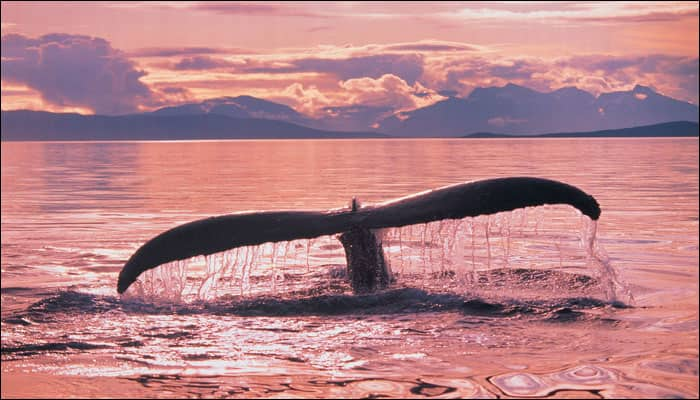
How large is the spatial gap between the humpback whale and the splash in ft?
0.41

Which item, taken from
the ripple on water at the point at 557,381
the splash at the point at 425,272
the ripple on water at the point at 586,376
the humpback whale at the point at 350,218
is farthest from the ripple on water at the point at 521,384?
the humpback whale at the point at 350,218

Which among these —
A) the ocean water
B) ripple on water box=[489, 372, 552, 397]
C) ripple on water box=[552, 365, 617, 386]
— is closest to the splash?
the ocean water

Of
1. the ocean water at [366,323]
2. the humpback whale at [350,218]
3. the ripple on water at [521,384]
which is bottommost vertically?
the ripple on water at [521,384]

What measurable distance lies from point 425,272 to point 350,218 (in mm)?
2754

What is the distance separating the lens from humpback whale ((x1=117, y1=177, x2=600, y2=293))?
7.22 metres

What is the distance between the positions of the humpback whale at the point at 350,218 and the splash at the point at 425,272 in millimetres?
126

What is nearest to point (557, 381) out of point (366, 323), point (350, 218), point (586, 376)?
point (586, 376)

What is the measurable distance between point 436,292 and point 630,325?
2.01 m

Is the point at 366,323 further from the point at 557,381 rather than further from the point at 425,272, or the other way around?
the point at 425,272

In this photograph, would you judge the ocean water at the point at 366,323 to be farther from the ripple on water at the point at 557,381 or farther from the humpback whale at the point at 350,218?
the humpback whale at the point at 350,218

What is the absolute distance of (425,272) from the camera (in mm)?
10734

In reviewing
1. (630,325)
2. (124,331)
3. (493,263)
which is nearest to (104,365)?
(124,331)

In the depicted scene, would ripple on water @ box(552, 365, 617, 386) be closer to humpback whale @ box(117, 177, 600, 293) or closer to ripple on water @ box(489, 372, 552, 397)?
ripple on water @ box(489, 372, 552, 397)

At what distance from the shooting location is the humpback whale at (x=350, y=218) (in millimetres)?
7219
